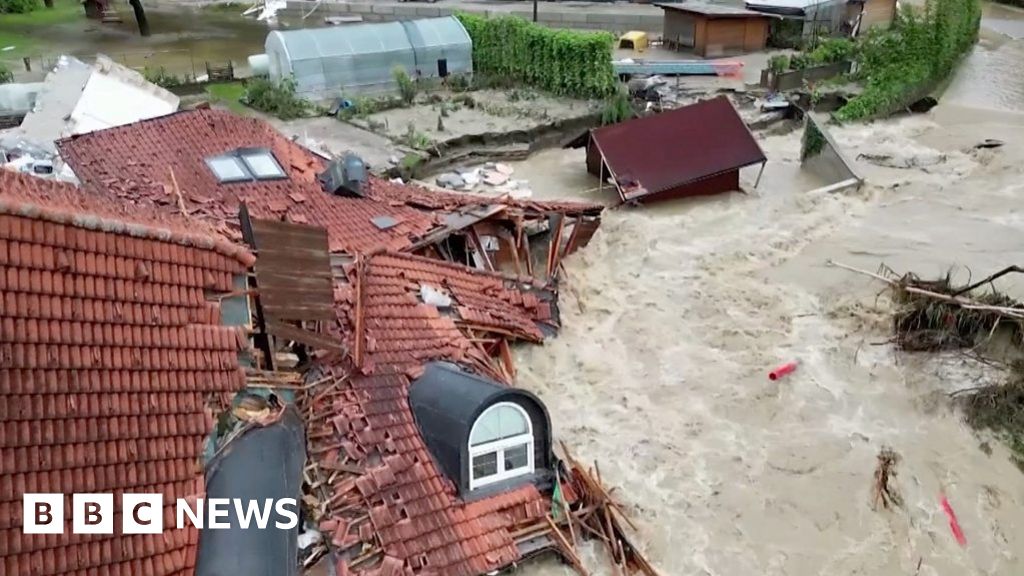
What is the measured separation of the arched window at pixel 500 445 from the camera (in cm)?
1011

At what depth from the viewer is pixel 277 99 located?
3284 cm

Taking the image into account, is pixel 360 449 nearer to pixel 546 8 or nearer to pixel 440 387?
pixel 440 387

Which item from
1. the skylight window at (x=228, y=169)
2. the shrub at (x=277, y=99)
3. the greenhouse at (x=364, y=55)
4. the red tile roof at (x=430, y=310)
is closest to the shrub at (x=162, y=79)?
the shrub at (x=277, y=99)

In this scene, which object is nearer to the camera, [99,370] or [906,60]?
[99,370]

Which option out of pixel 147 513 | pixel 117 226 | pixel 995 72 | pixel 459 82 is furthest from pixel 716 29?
pixel 147 513

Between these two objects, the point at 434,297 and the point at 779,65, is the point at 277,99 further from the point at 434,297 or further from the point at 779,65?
the point at 434,297

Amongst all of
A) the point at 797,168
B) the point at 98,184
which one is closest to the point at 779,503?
the point at 98,184

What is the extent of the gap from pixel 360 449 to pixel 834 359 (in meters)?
10.1

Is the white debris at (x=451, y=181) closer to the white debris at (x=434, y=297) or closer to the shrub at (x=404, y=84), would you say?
the shrub at (x=404, y=84)

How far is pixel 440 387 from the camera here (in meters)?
10.7

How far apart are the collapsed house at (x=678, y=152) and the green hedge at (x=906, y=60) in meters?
10.2

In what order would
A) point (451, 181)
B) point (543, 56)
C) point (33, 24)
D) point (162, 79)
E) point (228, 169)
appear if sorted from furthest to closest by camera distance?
1. point (33, 24)
2. point (162, 79)
3. point (543, 56)
4. point (451, 181)
5. point (228, 169)

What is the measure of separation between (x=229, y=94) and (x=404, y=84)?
7769mm

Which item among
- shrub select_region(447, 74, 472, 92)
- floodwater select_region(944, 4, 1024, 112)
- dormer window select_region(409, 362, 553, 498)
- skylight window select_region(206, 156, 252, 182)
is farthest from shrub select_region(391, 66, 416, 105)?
dormer window select_region(409, 362, 553, 498)
